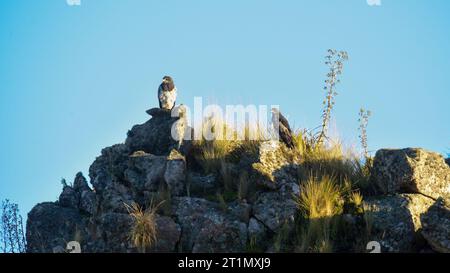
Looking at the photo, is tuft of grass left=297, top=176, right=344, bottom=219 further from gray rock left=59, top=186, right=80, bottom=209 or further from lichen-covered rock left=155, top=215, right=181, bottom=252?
gray rock left=59, top=186, right=80, bottom=209

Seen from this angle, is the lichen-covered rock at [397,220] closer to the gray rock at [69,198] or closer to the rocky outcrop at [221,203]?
the rocky outcrop at [221,203]

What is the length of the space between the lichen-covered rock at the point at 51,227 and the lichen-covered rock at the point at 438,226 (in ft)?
20.6

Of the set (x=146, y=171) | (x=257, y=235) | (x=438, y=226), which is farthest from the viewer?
(x=146, y=171)

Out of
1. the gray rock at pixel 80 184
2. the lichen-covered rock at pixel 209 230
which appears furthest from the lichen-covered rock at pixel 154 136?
the lichen-covered rock at pixel 209 230

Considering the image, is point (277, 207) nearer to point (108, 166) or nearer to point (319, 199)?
point (319, 199)

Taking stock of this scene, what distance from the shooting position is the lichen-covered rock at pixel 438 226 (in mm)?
9828

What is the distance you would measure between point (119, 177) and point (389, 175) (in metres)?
5.57

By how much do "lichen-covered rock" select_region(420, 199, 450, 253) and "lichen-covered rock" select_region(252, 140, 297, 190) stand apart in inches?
111

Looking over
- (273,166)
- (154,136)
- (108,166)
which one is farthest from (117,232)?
(154,136)

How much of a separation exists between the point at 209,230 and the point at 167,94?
464 centimetres

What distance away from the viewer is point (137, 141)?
14070 mm

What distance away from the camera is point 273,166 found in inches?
480
